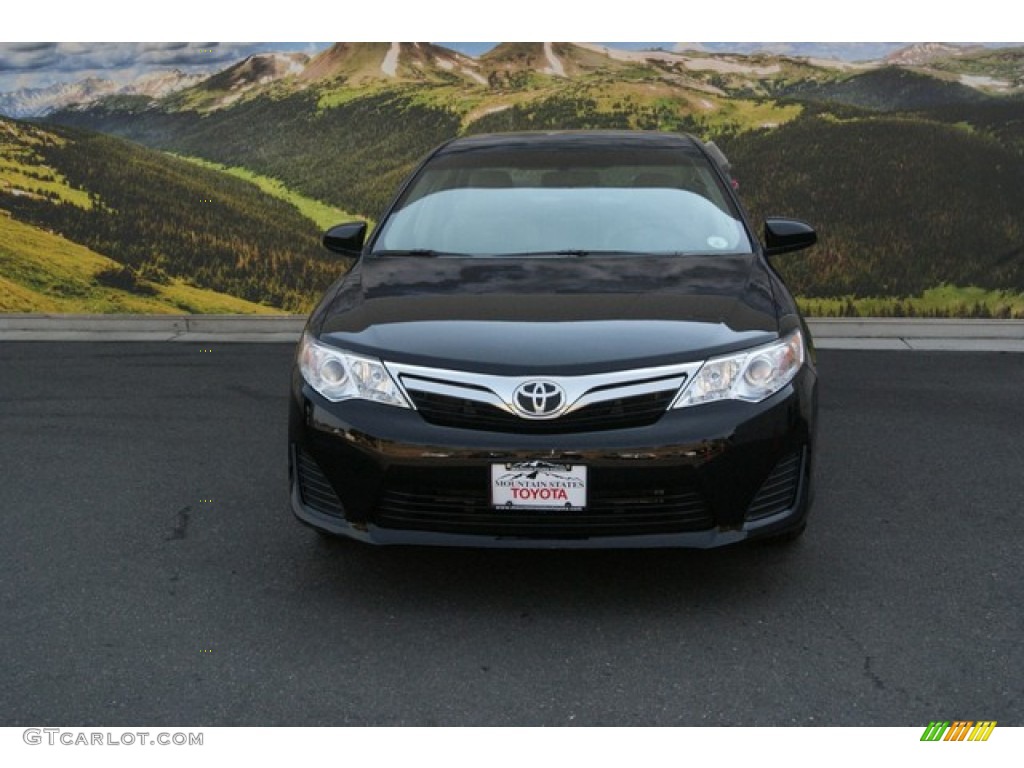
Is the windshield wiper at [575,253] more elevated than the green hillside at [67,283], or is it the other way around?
the windshield wiper at [575,253]

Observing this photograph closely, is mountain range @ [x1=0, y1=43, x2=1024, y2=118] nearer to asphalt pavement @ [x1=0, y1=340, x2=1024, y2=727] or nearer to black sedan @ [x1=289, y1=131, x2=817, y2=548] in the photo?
asphalt pavement @ [x1=0, y1=340, x2=1024, y2=727]

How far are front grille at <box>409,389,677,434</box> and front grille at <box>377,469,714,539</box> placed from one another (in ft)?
0.52

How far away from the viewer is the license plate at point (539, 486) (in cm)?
379

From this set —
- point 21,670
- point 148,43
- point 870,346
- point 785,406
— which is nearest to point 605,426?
point 785,406

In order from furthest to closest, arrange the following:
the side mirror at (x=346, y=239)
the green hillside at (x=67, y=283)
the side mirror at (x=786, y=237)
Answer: the green hillside at (x=67, y=283), the side mirror at (x=346, y=239), the side mirror at (x=786, y=237)

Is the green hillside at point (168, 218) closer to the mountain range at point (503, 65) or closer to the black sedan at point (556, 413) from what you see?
the mountain range at point (503, 65)

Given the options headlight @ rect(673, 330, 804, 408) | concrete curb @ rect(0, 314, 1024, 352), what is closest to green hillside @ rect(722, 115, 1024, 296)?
concrete curb @ rect(0, 314, 1024, 352)

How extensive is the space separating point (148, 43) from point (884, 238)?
266 inches

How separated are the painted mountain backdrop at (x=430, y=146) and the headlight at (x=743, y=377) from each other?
6578 mm

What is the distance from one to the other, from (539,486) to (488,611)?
538 mm

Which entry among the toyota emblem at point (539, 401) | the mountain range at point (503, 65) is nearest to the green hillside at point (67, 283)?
the mountain range at point (503, 65)

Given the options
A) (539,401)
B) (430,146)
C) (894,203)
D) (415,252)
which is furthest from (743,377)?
(430,146)
